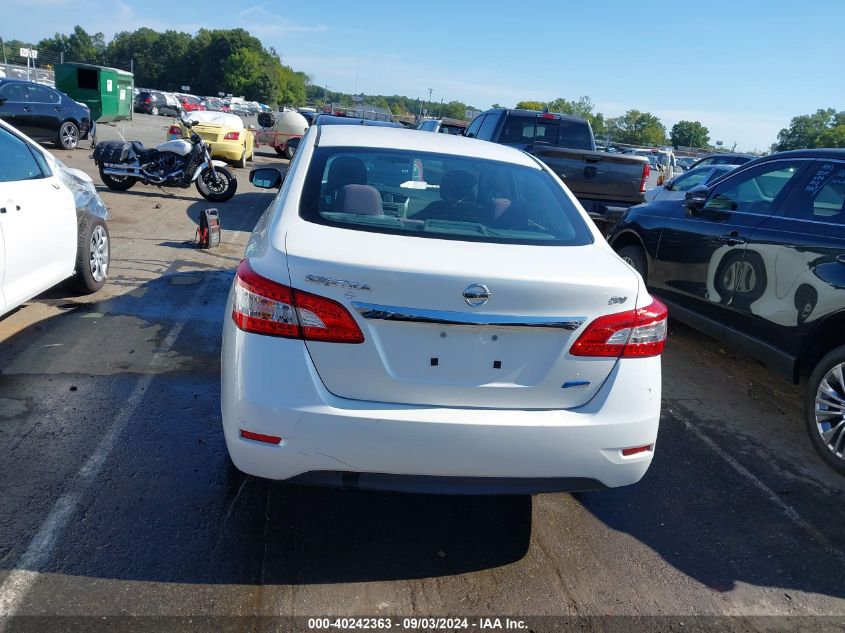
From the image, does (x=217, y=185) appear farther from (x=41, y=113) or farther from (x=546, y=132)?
(x=41, y=113)

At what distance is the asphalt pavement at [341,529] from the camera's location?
2746mm

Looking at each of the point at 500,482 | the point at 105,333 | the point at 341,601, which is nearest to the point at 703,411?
the point at 500,482

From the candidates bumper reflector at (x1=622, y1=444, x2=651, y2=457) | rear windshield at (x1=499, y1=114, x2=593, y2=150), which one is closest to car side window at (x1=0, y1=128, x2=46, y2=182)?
bumper reflector at (x1=622, y1=444, x2=651, y2=457)

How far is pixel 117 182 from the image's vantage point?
1234cm

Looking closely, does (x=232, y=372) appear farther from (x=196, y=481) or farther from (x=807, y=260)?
(x=807, y=260)

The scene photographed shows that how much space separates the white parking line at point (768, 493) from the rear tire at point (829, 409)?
45cm

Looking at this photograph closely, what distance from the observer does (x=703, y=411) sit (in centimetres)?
502

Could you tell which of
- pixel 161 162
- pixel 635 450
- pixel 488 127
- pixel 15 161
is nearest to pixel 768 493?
pixel 635 450

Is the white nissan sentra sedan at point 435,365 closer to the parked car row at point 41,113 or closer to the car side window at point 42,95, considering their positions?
the parked car row at point 41,113

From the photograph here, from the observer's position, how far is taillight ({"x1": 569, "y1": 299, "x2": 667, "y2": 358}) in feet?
8.80

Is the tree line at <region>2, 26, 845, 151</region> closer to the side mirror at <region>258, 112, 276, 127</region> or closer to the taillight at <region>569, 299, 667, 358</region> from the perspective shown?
the side mirror at <region>258, 112, 276, 127</region>

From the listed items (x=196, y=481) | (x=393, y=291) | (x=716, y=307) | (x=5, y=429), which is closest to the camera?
(x=393, y=291)

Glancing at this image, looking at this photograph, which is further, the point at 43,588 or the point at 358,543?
the point at 358,543

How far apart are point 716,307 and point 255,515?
381 cm
